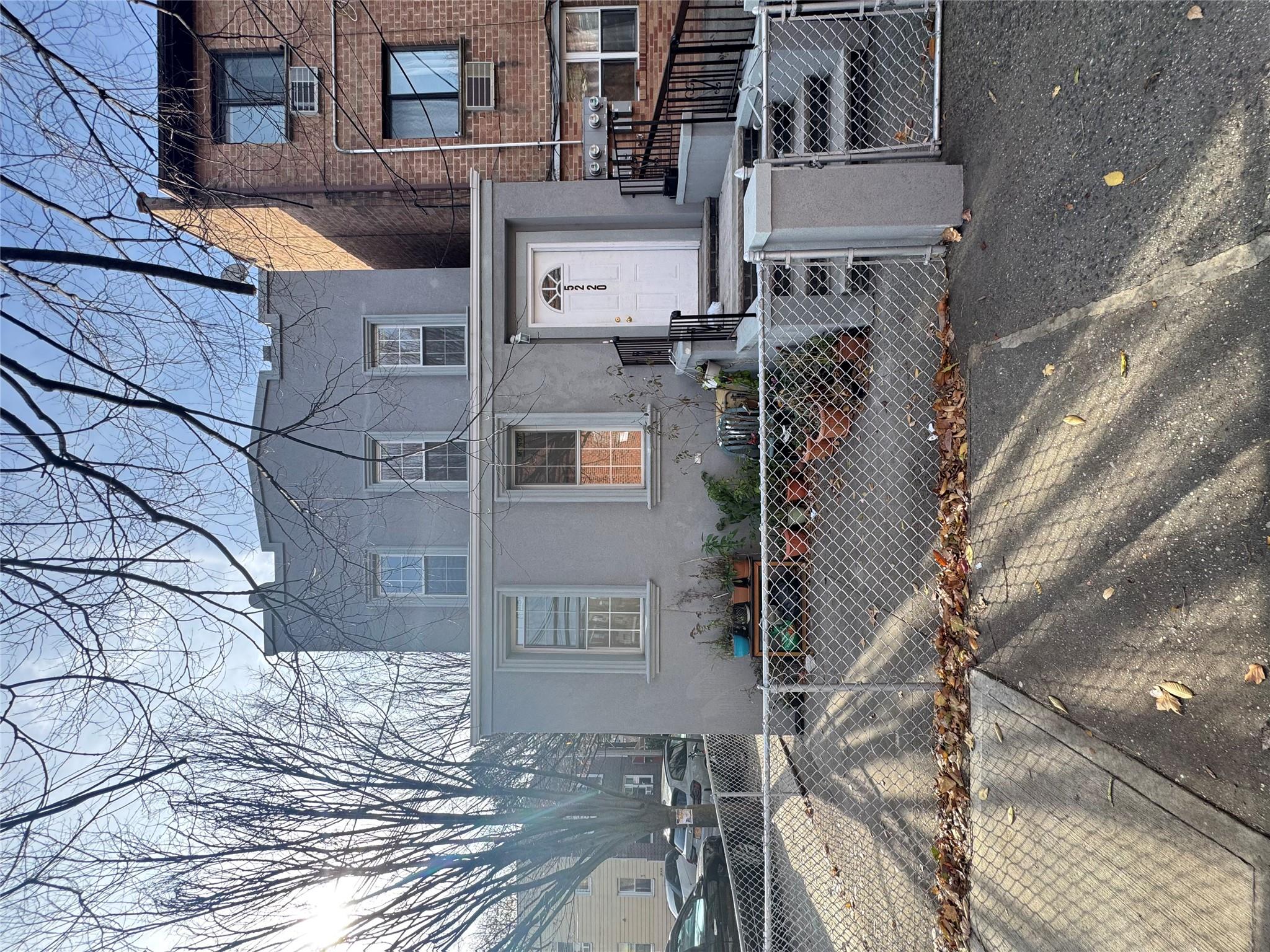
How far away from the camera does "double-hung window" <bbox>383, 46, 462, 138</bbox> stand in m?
9.97

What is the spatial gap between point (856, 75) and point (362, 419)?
7.58 m

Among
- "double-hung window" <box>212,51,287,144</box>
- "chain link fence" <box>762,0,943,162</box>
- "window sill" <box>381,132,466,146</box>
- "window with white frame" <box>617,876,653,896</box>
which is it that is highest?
"double-hung window" <box>212,51,287,144</box>

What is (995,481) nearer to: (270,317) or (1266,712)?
(1266,712)

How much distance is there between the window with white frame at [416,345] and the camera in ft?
31.2

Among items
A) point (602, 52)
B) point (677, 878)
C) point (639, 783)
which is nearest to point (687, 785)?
point (677, 878)

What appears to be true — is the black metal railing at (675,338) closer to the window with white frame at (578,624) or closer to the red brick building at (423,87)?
the window with white frame at (578,624)

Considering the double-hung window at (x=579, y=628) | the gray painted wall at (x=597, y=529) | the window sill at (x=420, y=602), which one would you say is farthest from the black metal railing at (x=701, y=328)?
the window sill at (x=420, y=602)

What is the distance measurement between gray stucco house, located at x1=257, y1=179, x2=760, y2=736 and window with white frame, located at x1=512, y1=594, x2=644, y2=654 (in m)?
0.02

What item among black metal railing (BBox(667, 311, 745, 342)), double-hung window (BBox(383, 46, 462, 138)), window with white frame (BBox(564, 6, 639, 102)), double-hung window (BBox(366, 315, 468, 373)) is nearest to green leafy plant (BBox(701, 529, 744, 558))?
black metal railing (BBox(667, 311, 745, 342))

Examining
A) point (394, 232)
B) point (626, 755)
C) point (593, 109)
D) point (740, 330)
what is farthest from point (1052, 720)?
point (626, 755)

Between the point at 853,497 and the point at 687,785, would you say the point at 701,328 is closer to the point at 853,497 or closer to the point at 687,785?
the point at 853,497

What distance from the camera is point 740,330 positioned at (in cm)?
723

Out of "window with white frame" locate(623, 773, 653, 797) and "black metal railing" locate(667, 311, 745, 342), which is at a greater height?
"black metal railing" locate(667, 311, 745, 342)

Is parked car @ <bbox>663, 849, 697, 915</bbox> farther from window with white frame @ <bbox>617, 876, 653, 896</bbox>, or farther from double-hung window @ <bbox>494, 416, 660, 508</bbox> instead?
double-hung window @ <bbox>494, 416, 660, 508</bbox>
